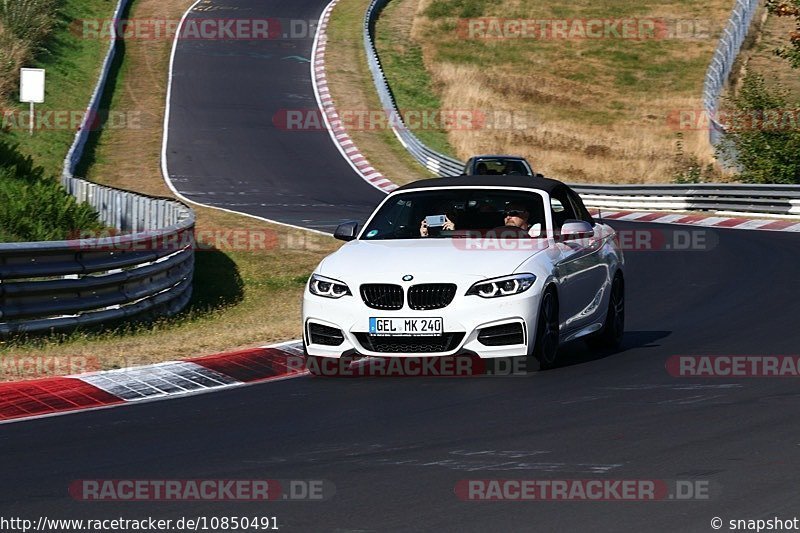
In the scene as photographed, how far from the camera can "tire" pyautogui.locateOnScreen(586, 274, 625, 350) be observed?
42.0ft

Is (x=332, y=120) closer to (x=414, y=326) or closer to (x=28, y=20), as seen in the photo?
(x=28, y=20)

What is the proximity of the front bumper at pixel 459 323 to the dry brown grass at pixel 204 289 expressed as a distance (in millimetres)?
2264

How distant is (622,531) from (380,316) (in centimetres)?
479

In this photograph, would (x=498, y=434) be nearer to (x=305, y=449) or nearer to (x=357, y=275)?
(x=305, y=449)

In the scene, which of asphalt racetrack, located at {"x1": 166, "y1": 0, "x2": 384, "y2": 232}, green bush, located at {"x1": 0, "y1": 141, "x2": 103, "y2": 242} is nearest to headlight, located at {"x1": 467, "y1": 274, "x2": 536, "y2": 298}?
green bush, located at {"x1": 0, "y1": 141, "x2": 103, "y2": 242}

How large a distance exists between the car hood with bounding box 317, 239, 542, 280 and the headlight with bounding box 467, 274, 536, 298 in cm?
5

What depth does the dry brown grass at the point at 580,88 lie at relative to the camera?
45.8 m

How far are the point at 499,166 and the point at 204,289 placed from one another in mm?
11368

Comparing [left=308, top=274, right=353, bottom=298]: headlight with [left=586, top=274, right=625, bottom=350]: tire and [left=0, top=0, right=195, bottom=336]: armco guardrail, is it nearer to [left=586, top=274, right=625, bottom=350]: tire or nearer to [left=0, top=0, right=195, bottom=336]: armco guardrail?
[left=586, top=274, right=625, bottom=350]: tire

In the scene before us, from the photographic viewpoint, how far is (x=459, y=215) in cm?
1209

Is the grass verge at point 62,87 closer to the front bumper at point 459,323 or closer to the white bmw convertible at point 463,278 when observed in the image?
the white bmw convertible at point 463,278

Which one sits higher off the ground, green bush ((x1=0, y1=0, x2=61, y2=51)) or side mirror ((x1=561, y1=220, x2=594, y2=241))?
green bush ((x1=0, y1=0, x2=61, y2=51))

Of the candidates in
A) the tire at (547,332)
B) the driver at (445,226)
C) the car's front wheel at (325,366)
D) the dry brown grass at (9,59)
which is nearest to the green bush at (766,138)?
the dry brown grass at (9,59)

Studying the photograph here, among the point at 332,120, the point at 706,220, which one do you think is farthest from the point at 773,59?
the point at 706,220
